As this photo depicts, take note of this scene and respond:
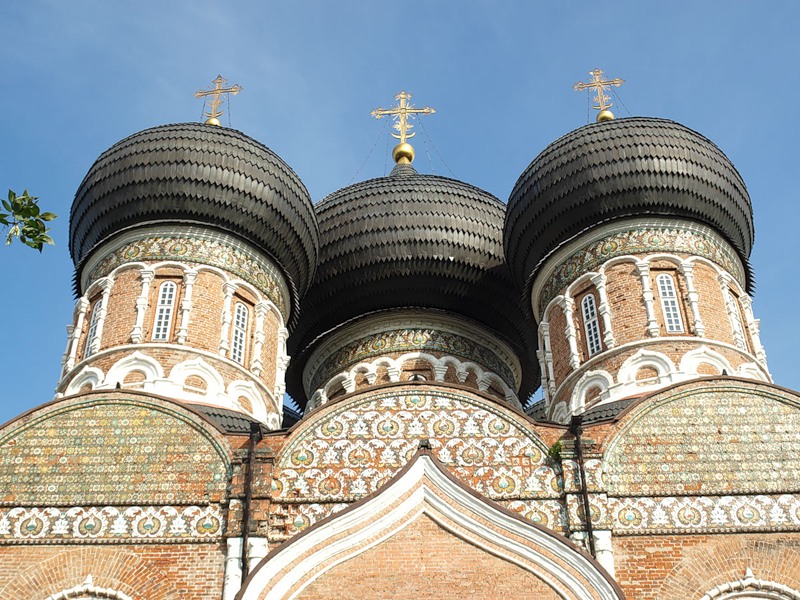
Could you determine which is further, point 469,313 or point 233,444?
point 469,313


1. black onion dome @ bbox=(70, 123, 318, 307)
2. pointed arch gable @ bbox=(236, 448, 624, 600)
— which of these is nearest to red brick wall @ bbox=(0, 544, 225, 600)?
pointed arch gable @ bbox=(236, 448, 624, 600)

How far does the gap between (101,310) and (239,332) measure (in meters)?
1.49

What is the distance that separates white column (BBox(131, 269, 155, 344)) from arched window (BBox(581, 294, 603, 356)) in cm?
468

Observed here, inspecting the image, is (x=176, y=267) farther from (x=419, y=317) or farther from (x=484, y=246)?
(x=484, y=246)

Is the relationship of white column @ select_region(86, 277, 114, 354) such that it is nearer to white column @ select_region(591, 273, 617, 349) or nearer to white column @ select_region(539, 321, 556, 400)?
white column @ select_region(539, 321, 556, 400)

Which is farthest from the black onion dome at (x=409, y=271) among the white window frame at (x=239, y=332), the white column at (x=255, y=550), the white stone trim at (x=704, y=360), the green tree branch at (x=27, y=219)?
the green tree branch at (x=27, y=219)

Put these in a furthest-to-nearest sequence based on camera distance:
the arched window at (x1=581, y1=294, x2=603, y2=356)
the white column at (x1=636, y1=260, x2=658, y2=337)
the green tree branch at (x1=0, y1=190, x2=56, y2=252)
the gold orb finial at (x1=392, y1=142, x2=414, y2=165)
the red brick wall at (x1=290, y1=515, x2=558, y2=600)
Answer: the gold orb finial at (x1=392, y1=142, x2=414, y2=165)
the arched window at (x1=581, y1=294, x2=603, y2=356)
the white column at (x1=636, y1=260, x2=658, y2=337)
the red brick wall at (x1=290, y1=515, x2=558, y2=600)
the green tree branch at (x1=0, y1=190, x2=56, y2=252)

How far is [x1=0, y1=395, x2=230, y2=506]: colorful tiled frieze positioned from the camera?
8922mm

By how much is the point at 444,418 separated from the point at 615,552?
73.0 inches

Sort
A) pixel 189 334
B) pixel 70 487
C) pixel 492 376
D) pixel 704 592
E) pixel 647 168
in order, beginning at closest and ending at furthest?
pixel 704 592 → pixel 70 487 → pixel 189 334 → pixel 647 168 → pixel 492 376

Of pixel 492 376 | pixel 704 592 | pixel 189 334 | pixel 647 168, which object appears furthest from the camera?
pixel 492 376

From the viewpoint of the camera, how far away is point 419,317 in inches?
549

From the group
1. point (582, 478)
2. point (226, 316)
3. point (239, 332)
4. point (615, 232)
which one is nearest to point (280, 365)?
point (239, 332)

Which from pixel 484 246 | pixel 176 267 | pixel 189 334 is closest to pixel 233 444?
pixel 189 334
